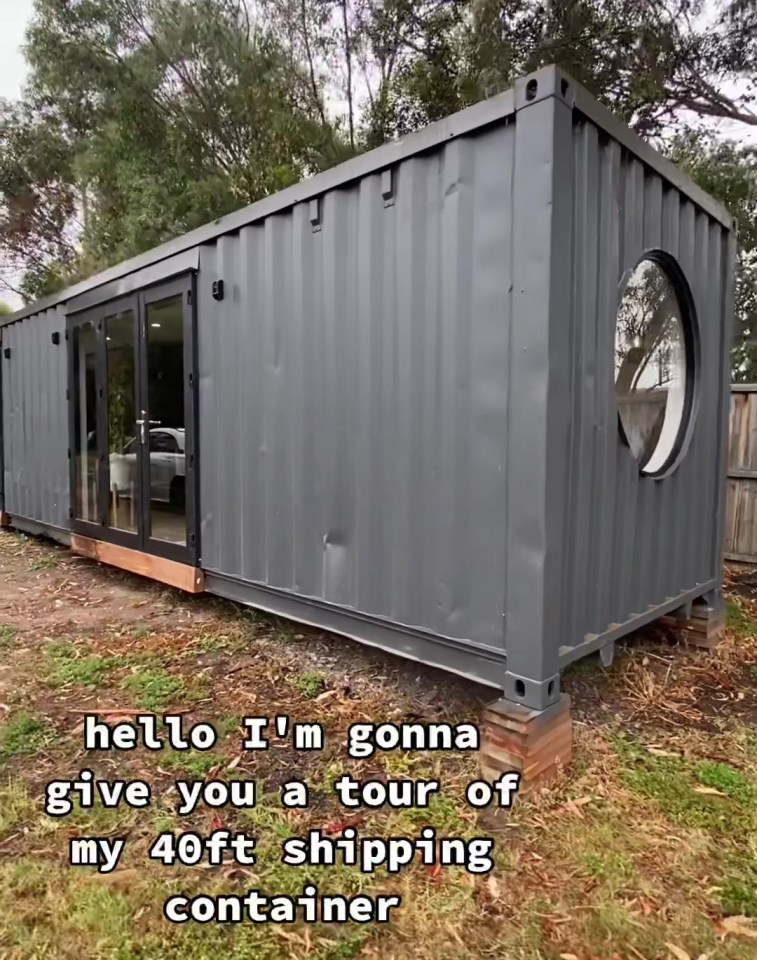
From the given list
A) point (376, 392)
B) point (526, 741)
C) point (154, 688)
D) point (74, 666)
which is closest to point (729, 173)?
point (376, 392)

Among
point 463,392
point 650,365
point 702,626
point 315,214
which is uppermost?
point 315,214

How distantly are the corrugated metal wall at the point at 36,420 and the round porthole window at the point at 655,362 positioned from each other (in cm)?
445

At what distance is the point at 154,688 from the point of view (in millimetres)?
3035

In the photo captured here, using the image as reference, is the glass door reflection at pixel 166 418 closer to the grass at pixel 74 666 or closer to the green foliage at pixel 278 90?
the grass at pixel 74 666

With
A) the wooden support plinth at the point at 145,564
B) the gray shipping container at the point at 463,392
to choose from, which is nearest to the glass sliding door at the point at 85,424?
the wooden support plinth at the point at 145,564

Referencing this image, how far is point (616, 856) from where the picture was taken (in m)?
1.88

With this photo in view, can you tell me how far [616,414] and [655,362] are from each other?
585 millimetres

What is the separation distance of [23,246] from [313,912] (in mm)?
17947

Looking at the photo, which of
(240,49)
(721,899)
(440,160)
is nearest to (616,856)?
(721,899)

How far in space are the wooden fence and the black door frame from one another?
444cm

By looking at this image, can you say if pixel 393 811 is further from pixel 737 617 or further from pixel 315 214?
pixel 737 617

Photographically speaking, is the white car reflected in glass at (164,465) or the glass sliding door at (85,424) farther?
the glass sliding door at (85,424)

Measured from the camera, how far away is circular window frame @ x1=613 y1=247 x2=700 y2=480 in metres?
2.98

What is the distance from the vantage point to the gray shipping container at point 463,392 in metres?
2.25
